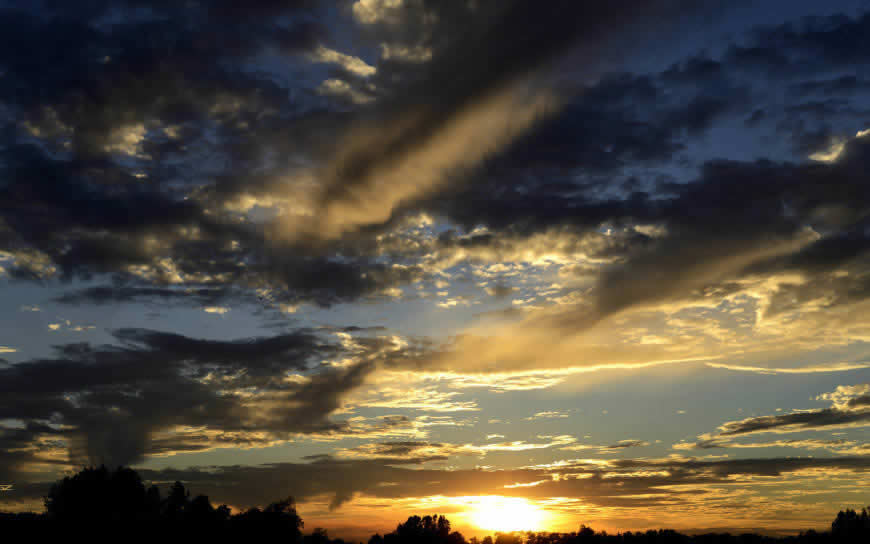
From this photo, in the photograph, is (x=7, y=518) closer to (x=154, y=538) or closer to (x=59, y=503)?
(x=59, y=503)

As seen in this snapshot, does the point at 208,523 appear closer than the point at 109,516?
No

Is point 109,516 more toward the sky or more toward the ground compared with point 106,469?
more toward the ground

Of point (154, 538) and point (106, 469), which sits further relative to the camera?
point (106, 469)

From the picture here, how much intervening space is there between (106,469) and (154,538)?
103 feet

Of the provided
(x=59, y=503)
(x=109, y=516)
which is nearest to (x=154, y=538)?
(x=109, y=516)

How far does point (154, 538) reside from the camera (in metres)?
179

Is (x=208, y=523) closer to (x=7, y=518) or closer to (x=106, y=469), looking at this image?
(x=106, y=469)

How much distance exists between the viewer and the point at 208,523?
7869 inches

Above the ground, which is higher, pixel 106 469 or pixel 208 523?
pixel 106 469

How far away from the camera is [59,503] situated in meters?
188

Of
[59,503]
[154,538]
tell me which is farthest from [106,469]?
[154,538]

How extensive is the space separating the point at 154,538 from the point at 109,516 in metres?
17.1

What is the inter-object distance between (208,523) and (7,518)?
50.8 metres

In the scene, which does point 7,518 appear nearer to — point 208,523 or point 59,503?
point 59,503
